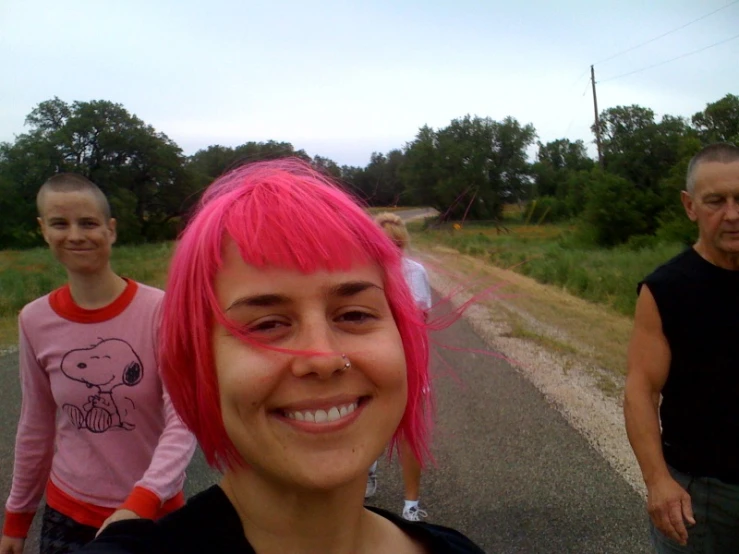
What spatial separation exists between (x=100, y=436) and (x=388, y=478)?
2.96 m

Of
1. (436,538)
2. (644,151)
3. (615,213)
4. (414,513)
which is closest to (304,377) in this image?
(436,538)

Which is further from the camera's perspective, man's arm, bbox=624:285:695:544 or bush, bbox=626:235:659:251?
bush, bbox=626:235:659:251

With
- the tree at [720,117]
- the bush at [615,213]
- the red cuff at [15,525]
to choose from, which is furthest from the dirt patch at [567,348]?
the tree at [720,117]

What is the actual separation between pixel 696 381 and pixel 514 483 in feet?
8.36

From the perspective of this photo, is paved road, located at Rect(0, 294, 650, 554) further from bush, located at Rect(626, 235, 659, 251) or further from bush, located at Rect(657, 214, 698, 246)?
bush, located at Rect(626, 235, 659, 251)

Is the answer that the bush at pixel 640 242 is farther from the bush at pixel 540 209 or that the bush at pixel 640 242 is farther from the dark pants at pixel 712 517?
the dark pants at pixel 712 517

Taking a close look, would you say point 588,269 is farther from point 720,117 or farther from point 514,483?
point 720,117

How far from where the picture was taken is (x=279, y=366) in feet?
3.13

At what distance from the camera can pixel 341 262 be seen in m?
1.06

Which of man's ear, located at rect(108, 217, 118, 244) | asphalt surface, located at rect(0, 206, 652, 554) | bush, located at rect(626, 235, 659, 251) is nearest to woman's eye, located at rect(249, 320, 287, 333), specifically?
man's ear, located at rect(108, 217, 118, 244)

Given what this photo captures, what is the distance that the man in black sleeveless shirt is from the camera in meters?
2.00

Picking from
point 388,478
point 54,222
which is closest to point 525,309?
point 388,478

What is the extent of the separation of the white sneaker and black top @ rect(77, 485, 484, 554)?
2958 mm

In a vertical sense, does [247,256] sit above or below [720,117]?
below
